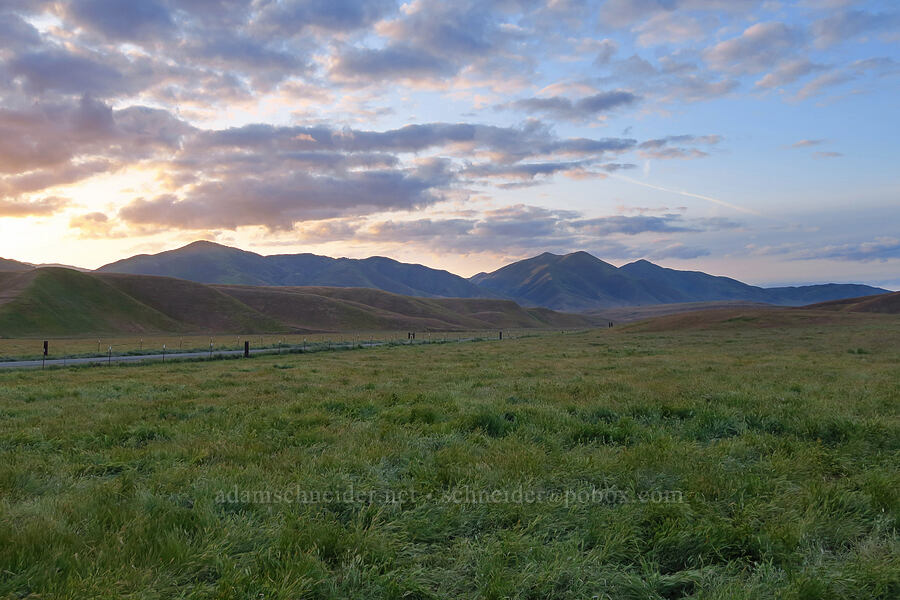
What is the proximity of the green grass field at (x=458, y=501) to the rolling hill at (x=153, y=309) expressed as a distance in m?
126

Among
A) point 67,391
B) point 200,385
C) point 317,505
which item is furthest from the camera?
point 200,385

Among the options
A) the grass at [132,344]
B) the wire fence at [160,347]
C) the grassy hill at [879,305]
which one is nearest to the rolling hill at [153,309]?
the grass at [132,344]

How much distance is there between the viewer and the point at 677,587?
167 inches

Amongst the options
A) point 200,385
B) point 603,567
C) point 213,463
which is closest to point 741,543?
point 603,567

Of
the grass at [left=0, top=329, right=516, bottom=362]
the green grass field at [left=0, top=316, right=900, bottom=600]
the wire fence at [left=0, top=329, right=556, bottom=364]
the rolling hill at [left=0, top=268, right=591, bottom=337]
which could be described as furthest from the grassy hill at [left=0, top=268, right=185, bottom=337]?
the green grass field at [left=0, top=316, right=900, bottom=600]

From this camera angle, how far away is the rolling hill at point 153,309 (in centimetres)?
11706

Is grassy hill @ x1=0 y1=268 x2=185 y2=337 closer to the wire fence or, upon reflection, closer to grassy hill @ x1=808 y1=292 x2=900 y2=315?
the wire fence

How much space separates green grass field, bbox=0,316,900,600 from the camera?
13.5 ft

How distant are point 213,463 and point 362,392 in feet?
24.1

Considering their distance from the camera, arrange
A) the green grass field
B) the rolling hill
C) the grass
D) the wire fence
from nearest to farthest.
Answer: the green grass field, the wire fence, the grass, the rolling hill

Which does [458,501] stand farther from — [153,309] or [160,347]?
[153,309]

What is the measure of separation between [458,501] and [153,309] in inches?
6438

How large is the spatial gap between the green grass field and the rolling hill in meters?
126

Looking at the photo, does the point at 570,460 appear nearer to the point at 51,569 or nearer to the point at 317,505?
the point at 317,505
